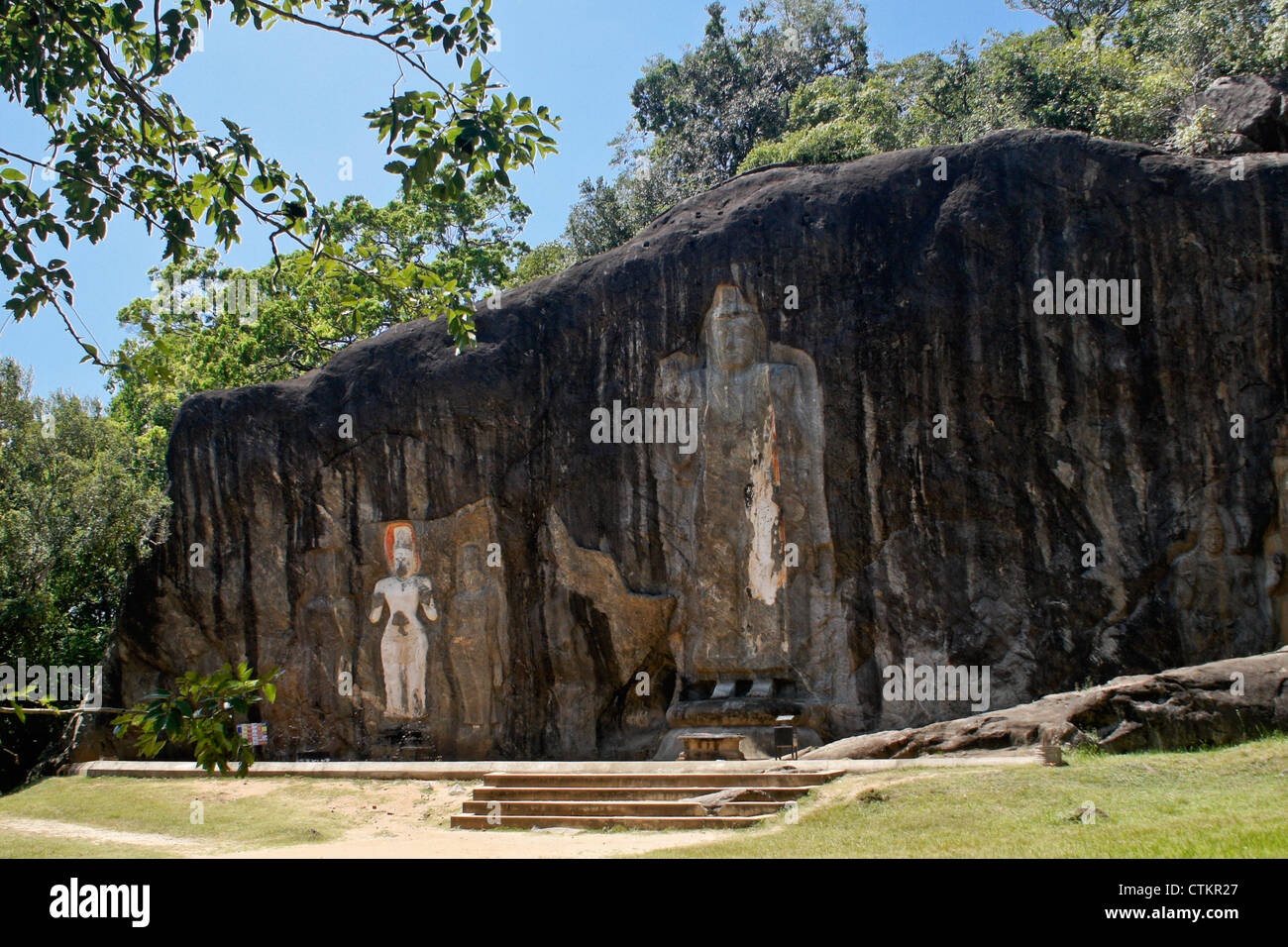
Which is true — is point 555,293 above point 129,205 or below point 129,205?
above

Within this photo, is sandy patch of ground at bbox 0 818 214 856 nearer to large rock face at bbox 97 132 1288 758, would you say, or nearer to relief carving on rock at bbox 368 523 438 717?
large rock face at bbox 97 132 1288 758

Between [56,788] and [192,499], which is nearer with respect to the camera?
[56,788]

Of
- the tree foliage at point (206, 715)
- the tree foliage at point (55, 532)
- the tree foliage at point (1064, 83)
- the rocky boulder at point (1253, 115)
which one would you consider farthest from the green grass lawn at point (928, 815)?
the tree foliage at point (1064, 83)

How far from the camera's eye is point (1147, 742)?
1277 centimetres

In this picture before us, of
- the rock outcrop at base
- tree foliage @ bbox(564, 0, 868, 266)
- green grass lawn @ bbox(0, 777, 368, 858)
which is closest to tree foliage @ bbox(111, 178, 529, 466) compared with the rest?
tree foliage @ bbox(564, 0, 868, 266)

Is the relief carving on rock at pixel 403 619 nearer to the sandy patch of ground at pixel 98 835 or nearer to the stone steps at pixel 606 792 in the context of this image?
the sandy patch of ground at pixel 98 835

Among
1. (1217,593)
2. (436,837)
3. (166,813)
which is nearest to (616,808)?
(436,837)

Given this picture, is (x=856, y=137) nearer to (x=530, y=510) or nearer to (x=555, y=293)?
(x=555, y=293)

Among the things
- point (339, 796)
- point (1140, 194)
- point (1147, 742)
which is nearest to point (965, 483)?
point (1140, 194)

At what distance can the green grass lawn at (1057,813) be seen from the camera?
29.3 feet

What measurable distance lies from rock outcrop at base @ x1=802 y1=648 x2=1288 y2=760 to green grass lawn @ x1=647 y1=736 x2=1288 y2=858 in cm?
35

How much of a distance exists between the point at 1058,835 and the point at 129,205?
25.2ft

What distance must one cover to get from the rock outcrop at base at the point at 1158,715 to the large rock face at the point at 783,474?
4.36 m

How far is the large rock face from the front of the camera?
60.7 ft
